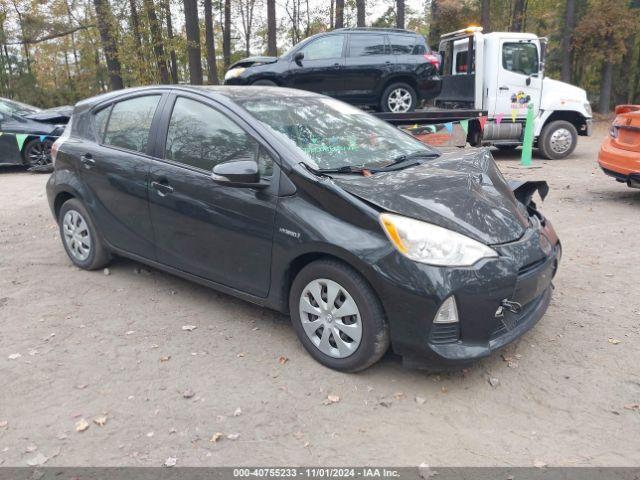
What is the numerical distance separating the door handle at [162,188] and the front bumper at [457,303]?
190 cm

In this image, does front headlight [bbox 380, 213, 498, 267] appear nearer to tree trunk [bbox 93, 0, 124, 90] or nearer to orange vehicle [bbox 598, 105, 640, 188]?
orange vehicle [bbox 598, 105, 640, 188]

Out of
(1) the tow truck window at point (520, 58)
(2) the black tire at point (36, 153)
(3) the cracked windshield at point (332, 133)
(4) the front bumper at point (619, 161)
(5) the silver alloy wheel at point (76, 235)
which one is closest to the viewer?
(3) the cracked windshield at point (332, 133)

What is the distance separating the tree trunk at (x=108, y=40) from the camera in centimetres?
1920

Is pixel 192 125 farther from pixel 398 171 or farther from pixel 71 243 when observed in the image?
pixel 71 243

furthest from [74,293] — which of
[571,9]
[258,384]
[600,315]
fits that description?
[571,9]

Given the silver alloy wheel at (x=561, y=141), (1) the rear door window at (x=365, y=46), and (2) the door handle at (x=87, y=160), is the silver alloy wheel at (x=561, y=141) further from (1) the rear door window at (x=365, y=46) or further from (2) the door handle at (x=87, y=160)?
(2) the door handle at (x=87, y=160)

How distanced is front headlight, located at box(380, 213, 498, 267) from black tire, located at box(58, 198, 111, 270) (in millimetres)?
3042

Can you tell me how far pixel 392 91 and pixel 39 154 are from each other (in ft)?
25.0

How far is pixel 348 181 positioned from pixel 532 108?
913cm

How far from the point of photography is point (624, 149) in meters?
7.36

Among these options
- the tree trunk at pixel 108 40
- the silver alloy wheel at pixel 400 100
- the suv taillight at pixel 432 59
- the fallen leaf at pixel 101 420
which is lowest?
the fallen leaf at pixel 101 420

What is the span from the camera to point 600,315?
13.7 ft

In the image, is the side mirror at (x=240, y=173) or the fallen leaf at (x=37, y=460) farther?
the side mirror at (x=240, y=173)

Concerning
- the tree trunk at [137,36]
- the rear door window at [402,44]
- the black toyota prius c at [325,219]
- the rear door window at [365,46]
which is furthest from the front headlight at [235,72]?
the tree trunk at [137,36]
